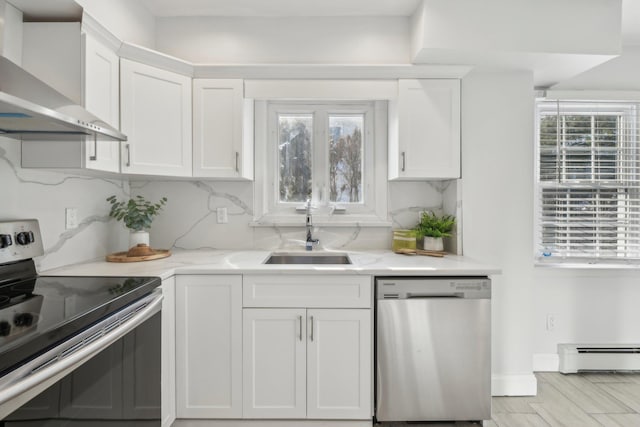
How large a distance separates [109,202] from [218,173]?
2.41 ft

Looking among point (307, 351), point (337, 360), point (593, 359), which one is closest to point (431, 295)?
point (337, 360)

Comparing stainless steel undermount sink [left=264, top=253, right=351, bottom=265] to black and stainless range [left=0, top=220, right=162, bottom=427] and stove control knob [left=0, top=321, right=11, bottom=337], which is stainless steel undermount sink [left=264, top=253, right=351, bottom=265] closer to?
black and stainless range [left=0, top=220, right=162, bottom=427]

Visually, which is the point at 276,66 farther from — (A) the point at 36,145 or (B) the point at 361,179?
(A) the point at 36,145

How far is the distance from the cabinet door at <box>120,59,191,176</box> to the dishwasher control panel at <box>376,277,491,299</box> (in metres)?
1.43

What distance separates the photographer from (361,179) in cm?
278

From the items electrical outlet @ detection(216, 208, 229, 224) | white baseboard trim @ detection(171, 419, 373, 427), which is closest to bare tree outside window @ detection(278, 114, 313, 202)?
electrical outlet @ detection(216, 208, 229, 224)

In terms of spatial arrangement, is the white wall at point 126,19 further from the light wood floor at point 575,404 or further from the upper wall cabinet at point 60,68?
the light wood floor at point 575,404

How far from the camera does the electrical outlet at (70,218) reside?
6.53 feet

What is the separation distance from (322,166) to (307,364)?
1430mm

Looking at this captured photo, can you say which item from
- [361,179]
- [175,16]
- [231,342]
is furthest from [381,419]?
[175,16]

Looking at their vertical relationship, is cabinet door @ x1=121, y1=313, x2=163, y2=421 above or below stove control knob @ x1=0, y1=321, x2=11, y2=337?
below

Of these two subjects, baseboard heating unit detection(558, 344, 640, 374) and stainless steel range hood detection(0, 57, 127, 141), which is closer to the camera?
stainless steel range hood detection(0, 57, 127, 141)

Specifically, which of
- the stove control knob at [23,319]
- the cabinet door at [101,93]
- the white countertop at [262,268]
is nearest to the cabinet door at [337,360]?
the white countertop at [262,268]

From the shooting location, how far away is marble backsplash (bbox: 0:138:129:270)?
167 cm
